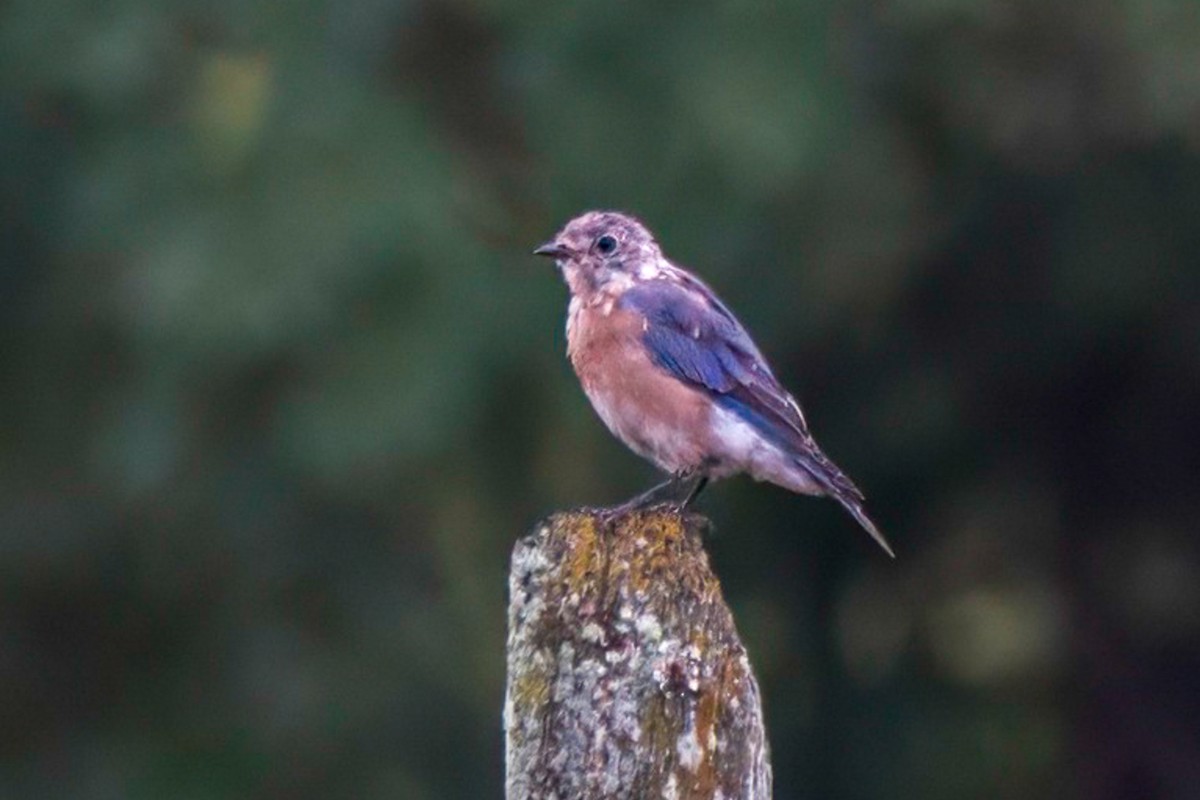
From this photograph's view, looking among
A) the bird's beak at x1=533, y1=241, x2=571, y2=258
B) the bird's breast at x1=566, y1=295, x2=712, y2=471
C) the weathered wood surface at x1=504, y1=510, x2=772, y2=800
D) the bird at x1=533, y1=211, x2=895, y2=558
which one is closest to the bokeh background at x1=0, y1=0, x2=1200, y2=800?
the bird's beak at x1=533, y1=241, x2=571, y2=258

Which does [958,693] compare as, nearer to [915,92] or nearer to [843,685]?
[843,685]

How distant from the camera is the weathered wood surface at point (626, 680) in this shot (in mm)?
4008

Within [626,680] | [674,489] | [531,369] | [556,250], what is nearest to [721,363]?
[674,489]

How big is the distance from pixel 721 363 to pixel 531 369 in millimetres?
3055

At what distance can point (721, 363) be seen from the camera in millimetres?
Answer: 7188

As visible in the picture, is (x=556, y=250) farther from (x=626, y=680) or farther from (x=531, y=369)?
(x=626, y=680)

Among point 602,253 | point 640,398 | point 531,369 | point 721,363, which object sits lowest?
point 640,398

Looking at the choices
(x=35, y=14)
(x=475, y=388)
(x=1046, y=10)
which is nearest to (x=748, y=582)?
(x=475, y=388)

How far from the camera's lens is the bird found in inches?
273

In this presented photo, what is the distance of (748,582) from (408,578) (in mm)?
1496

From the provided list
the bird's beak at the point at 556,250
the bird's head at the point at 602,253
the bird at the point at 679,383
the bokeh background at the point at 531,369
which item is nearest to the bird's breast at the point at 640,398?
the bird at the point at 679,383

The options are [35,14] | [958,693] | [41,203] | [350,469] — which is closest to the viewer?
[350,469]

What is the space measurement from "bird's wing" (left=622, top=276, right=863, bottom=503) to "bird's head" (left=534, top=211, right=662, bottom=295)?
0.08 meters

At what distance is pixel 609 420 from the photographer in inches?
276
